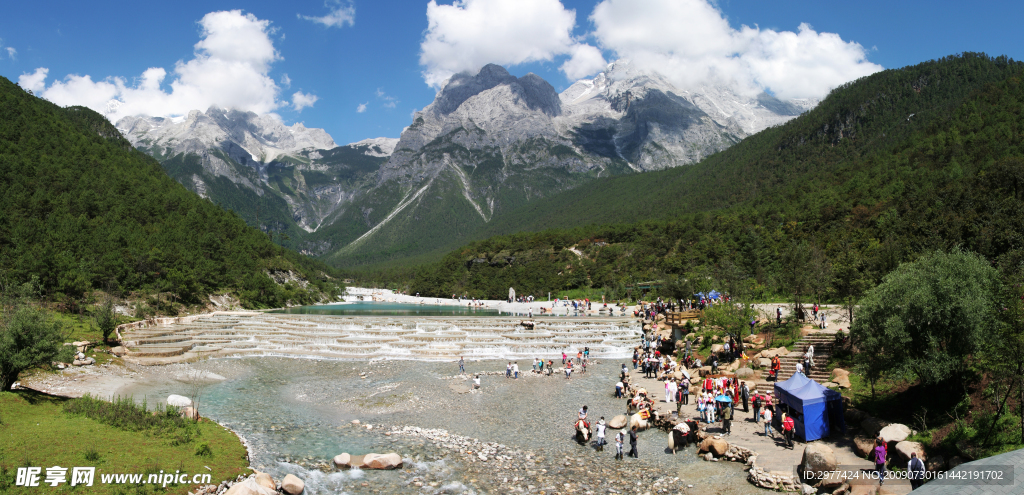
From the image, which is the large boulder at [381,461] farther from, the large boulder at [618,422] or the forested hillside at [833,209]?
the forested hillside at [833,209]

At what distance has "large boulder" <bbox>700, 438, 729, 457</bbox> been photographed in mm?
19370

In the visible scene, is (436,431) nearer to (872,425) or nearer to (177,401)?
(177,401)

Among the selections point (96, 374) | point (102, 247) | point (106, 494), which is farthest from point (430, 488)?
point (102, 247)

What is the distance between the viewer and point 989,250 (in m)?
47.8

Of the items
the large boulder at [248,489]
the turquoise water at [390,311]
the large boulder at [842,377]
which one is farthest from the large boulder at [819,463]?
the turquoise water at [390,311]

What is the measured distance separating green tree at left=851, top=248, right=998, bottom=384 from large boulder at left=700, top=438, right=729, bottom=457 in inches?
268

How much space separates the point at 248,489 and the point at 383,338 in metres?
39.2

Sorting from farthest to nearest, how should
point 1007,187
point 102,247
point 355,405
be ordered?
point 102,247, point 1007,187, point 355,405

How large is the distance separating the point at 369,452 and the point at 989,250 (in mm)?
62314

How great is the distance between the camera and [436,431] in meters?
22.6

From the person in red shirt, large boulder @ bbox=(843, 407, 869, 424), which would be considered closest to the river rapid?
the person in red shirt

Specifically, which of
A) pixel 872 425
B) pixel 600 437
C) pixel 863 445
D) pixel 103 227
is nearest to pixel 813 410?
pixel 872 425

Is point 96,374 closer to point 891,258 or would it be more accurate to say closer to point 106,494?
point 106,494

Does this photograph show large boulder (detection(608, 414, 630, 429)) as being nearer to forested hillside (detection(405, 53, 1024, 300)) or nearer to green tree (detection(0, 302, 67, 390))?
forested hillside (detection(405, 53, 1024, 300))
